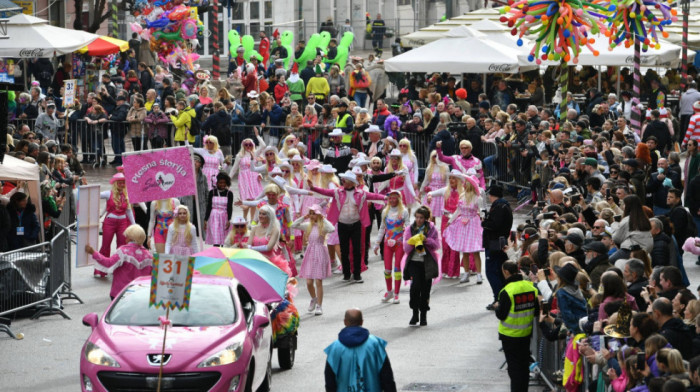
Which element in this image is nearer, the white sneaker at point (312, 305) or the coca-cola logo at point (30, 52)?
the white sneaker at point (312, 305)

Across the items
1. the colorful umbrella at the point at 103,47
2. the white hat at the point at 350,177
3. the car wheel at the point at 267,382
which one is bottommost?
the car wheel at the point at 267,382

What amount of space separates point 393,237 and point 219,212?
2.92 m

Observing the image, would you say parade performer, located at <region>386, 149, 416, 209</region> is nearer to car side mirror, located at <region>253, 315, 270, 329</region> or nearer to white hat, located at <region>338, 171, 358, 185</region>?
white hat, located at <region>338, 171, 358, 185</region>

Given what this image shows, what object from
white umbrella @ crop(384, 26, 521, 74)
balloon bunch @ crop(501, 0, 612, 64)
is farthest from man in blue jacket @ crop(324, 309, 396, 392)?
white umbrella @ crop(384, 26, 521, 74)

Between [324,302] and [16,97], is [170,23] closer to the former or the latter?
[16,97]

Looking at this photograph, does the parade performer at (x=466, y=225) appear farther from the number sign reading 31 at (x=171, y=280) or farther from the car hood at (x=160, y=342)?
the number sign reading 31 at (x=171, y=280)

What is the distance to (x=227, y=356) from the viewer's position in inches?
479

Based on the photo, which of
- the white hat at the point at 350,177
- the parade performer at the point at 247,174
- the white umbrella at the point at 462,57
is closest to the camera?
the white hat at the point at 350,177

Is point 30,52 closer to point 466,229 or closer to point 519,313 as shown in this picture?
point 466,229

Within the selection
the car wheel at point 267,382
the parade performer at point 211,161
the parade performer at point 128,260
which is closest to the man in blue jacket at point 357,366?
the car wheel at point 267,382

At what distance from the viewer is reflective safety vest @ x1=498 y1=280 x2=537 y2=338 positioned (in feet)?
42.7

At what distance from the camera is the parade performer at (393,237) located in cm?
1847

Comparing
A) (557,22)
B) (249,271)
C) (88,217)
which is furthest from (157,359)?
(557,22)

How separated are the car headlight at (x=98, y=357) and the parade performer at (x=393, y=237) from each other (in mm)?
6801
